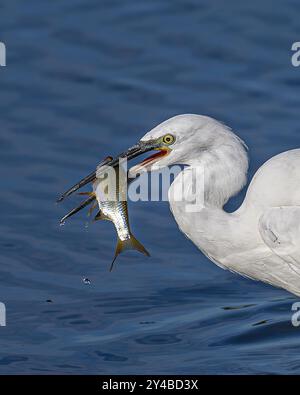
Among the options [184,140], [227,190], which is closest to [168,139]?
[184,140]

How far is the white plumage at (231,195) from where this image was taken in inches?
265

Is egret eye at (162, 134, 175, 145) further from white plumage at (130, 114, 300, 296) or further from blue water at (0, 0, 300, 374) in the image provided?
blue water at (0, 0, 300, 374)

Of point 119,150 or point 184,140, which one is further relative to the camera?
point 119,150

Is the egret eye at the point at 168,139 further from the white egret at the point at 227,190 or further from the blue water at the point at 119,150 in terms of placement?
the blue water at the point at 119,150

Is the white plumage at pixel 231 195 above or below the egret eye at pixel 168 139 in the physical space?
below

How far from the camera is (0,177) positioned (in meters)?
9.55

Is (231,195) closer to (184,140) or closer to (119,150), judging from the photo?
(184,140)

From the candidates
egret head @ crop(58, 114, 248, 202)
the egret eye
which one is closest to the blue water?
egret head @ crop(58, 114, 248, 202)

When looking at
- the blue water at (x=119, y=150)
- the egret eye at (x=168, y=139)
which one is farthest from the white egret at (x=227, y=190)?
the blue water at (x=119, y=150)

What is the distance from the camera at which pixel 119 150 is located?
31.5 feet

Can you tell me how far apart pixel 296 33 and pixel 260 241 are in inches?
182

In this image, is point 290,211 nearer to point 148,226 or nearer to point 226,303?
point 226,303

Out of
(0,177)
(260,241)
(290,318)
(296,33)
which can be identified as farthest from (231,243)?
(296,33)

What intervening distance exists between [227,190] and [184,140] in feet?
1.07
